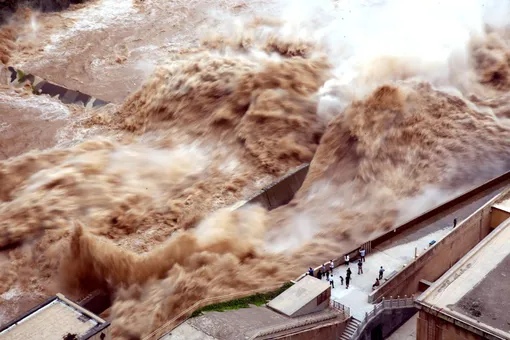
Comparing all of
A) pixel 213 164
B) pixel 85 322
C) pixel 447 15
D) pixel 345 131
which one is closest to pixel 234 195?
pixel 213 164

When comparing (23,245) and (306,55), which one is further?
(306,55)

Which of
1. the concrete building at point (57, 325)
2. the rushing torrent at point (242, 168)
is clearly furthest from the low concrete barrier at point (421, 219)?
the concrete building at point (57, 325)

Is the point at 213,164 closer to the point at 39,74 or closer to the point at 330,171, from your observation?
the point at 330,171

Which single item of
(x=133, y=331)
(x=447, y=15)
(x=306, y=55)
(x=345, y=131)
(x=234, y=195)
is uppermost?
(x=447, y=15)

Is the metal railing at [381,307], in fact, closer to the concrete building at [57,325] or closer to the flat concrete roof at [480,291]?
the flat concrete roof at [480,291]

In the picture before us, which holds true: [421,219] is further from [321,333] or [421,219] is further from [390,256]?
[321,333]

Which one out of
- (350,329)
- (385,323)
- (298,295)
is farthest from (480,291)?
(298,295)
